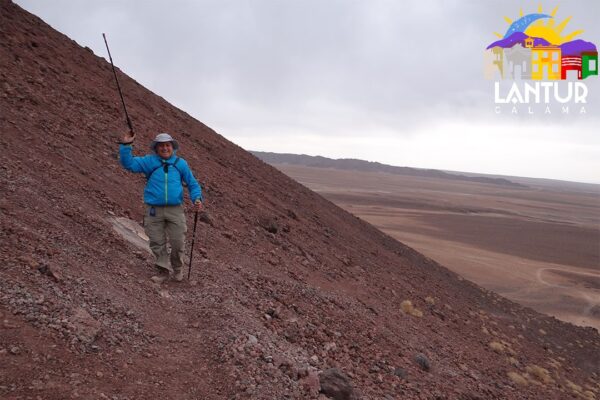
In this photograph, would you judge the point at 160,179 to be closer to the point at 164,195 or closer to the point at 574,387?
the point at 164,195

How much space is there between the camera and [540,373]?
10.1 metres

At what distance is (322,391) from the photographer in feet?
14.5

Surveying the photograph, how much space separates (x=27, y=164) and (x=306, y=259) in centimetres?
615

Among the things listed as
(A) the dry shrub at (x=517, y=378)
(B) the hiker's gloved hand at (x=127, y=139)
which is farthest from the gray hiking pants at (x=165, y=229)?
(A) the dry shrub at (x=517, y=378)

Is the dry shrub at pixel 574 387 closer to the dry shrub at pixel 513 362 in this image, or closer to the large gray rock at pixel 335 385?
the dry shrub at pixel 513 362

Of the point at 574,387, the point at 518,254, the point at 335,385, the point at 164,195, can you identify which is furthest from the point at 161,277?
the point at 518,254

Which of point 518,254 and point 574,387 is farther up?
point 574,387

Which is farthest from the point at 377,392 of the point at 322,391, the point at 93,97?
the point at 93,97

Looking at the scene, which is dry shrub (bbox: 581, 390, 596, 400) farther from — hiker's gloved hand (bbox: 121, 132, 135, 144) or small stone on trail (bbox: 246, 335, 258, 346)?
hiker's gloved hand (bbox: 121, 132, 135, 144)

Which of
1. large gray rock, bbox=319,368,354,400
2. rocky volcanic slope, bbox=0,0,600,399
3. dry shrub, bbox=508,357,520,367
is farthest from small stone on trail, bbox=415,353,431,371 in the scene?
dry shrub, bbox=508,357,520,367

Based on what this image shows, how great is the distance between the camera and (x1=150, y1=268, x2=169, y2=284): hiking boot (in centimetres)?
532

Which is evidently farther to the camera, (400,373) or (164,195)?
(400,373)

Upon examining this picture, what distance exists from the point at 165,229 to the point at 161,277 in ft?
2.05

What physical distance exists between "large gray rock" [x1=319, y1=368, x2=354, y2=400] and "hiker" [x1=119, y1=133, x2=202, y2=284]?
7.58ft
